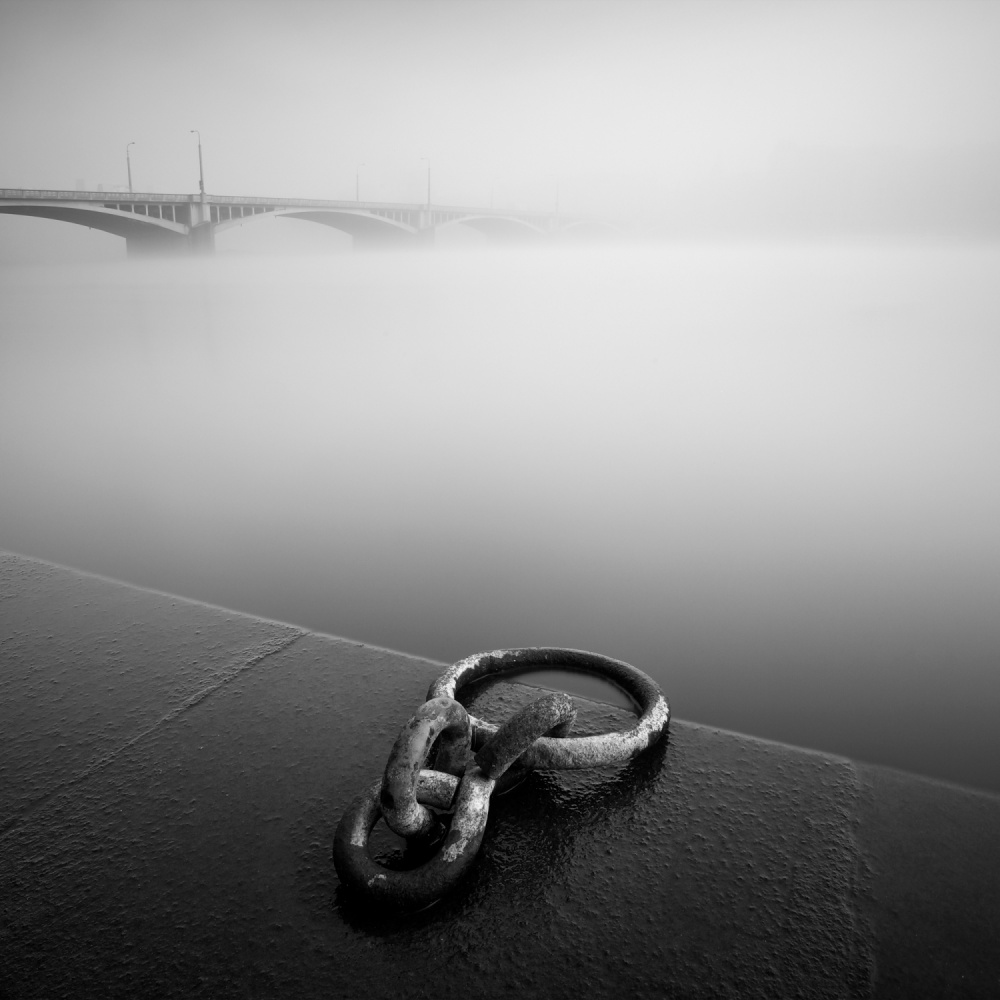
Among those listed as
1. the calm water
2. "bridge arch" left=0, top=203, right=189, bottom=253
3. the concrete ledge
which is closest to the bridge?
"bridge arch" left=0, top=203, right=189, bottom=253

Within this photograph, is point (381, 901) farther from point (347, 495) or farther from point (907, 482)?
point (907, 482)

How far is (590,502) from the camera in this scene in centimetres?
567

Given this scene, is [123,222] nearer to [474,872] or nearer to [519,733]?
[519,733]

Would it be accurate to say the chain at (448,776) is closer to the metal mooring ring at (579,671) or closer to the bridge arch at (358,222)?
the metal mooring ring at (579,671)

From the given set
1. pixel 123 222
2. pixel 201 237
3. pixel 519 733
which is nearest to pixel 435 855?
pixel 519 733

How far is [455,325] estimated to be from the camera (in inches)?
734

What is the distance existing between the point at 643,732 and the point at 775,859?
1.30 feet

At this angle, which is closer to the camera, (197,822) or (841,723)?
(197,822)

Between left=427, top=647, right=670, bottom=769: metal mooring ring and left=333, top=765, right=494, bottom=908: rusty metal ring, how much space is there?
0.17 metres

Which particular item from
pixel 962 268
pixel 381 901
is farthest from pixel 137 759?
pixel 962 268

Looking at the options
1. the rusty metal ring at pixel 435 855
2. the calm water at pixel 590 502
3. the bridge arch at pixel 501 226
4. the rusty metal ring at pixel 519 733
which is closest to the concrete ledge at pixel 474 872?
the rusty metal ring at pixel 435 855

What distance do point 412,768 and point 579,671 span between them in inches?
36.8

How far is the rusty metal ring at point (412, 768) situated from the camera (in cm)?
150

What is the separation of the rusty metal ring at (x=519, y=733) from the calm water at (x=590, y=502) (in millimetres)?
1625
